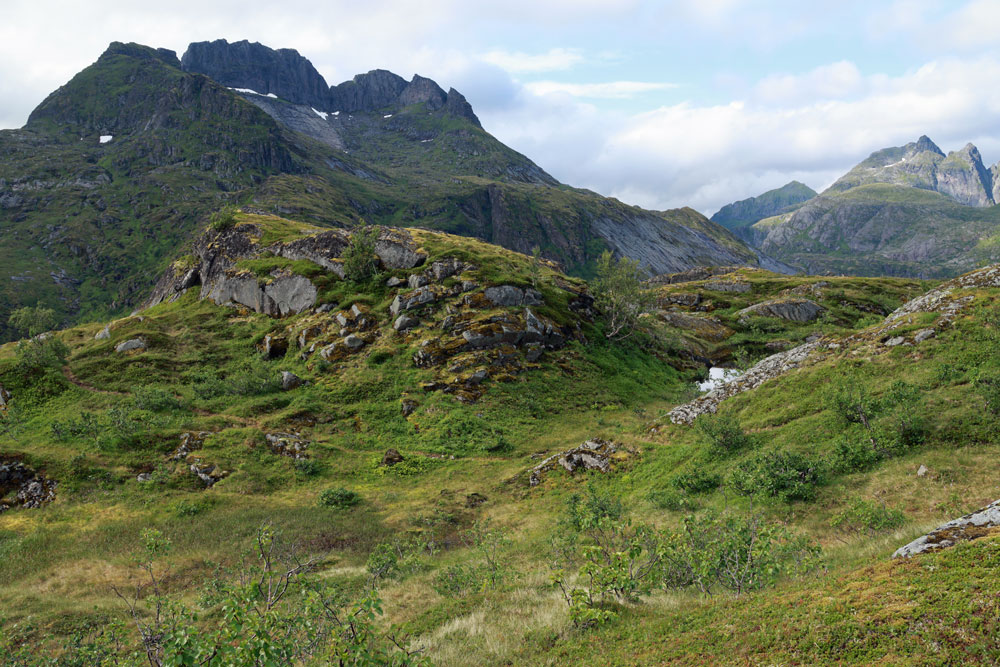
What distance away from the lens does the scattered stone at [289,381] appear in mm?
46688

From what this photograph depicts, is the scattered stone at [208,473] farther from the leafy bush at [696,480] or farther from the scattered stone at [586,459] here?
the leafy bush at [696,480]

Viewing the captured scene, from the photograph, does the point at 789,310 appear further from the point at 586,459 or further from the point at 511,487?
the point at 511,487

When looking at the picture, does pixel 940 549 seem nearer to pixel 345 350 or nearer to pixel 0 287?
pixel 345 350

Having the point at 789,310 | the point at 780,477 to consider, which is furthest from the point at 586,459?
the point at 789,310

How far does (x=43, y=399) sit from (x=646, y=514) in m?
56.3

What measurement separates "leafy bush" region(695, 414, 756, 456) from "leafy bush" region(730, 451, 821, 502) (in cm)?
368

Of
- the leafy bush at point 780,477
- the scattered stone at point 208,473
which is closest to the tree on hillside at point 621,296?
the leafy bush at point 780,477

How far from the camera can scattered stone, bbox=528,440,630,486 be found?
2880cm

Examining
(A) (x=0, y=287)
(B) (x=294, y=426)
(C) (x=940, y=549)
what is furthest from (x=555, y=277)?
(A) (x=0, y=287)

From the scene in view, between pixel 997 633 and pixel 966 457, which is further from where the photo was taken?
pixel 966 457

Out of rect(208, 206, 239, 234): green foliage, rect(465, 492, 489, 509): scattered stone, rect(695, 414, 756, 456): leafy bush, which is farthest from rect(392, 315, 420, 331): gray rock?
rect(208, 206, 239, 234): green foliage

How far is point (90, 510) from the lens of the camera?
27.0 m

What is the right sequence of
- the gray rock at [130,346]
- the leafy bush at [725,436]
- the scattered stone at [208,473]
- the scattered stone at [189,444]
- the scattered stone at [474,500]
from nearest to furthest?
the leafy bush at [725,436] < the scattered stone at [474,500] < the scattered stone at [208,473] < the scattered stone at [189,444] < the gray rock at [130,346]

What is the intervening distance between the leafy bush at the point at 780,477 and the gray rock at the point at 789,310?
263 feet
